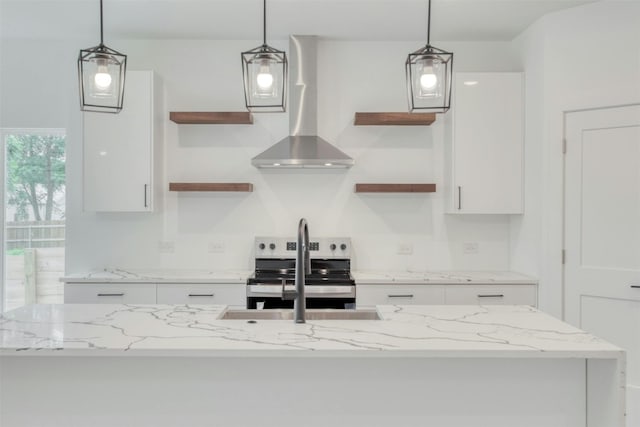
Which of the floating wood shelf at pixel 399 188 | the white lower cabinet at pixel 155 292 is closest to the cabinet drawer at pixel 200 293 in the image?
the white lower cabinet at pixel 155 292

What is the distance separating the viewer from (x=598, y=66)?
3.00 meters

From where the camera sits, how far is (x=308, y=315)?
2.05 metres

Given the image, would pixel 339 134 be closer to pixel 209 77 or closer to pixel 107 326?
pixel 209 77

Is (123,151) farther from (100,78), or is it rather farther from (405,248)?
(405,248)

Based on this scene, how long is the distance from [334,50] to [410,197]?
4.66ft

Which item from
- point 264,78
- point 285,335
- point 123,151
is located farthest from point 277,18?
point 285,335

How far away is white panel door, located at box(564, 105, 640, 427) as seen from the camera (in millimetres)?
2859

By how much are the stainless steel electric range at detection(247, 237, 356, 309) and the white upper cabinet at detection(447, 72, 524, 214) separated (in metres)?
1.09

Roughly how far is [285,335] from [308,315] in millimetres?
417

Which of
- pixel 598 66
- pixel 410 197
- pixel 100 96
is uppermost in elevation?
pixel 598 66

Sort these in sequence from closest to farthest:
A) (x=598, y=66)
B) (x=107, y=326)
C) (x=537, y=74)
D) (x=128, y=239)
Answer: (x=107, y=326)
(x=598, y=66)
(x=537, y=74)
(x=128, y=239)

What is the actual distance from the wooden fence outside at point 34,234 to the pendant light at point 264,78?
2.93m

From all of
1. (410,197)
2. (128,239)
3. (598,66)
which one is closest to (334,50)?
(410,197)

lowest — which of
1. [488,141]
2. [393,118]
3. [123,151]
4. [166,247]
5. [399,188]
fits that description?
[166,247]
